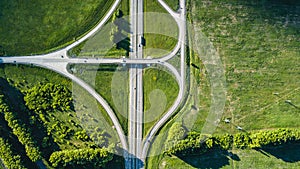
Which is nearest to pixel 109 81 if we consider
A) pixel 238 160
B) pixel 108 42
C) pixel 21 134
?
pixel 108 42

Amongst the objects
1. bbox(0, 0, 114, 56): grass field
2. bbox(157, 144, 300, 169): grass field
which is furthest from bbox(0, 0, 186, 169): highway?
bbox(157, 144, 300, 169): grass field

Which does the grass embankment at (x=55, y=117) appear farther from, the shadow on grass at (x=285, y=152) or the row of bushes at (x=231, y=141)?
the shadow on grass at (x=285, y=152)

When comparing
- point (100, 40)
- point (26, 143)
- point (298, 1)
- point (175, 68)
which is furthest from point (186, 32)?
point (26, 143)

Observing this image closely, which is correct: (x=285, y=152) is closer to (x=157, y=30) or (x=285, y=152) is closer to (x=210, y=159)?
(x=210, y=159)

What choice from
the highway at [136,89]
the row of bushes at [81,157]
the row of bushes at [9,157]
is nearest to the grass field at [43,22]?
the highway at [136,89]

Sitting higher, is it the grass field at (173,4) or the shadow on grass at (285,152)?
the grass field at (173,4)

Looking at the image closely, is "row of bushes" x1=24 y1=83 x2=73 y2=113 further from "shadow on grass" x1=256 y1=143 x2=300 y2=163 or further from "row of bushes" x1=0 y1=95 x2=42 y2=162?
"shadow on grass" x1=256 y1=143 x2=300 y2=163
